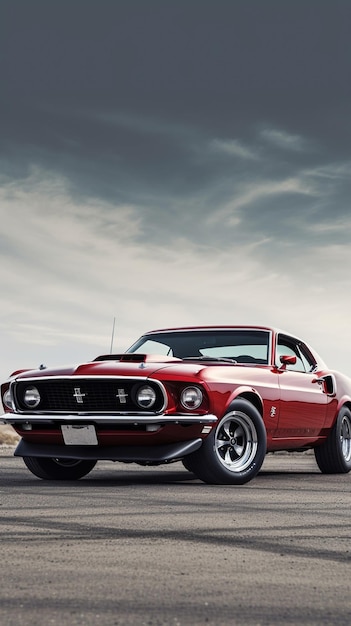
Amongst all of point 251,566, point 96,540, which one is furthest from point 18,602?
point 96,540

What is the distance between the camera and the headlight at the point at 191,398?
7953 mm

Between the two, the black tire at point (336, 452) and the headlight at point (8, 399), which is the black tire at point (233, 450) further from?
the black tire at point (336, 452)

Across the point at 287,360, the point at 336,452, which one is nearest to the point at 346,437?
the point at 336,452

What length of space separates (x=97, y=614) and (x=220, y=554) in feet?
4.47

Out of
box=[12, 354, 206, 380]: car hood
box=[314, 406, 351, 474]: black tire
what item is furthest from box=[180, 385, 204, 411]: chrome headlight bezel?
box=[314, 406, 351, 474]: black tire

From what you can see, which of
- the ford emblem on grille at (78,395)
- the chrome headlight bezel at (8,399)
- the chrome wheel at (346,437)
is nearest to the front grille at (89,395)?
the ford emblem on grille at (78,395)

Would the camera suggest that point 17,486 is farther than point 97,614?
Yes

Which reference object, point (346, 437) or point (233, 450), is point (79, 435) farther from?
point (346, 437)

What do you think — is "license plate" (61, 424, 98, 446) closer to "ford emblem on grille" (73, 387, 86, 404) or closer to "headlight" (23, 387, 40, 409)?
"ford emblem on grille" (73, 387, 86, 404)

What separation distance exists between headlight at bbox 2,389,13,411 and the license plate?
797mm

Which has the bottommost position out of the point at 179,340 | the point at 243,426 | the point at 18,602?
the point at 18,602

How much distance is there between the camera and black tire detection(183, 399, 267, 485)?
7.98 m

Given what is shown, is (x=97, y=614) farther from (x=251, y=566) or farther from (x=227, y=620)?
(x=251, y=566)

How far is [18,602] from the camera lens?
3.27 m
